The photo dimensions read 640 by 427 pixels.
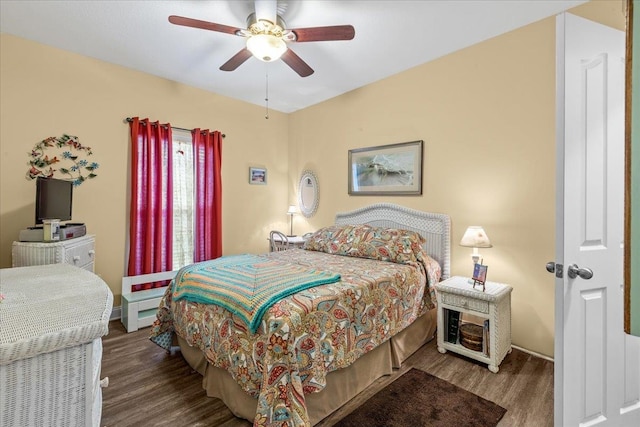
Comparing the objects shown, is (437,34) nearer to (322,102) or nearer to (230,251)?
(322,102)

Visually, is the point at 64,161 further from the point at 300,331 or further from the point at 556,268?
the point at 556,268

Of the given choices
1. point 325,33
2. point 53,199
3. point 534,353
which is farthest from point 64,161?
point 534,353

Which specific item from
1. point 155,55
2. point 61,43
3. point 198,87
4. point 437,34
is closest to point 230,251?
point 198,87

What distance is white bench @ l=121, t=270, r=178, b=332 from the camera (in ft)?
9.86

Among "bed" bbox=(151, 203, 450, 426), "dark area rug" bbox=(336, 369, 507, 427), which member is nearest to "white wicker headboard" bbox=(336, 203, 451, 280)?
"bed" bbox=(151, 203, 450, 426)

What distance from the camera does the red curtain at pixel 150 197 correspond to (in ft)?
11.2

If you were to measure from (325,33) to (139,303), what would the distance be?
121 inches

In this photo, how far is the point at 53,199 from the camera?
261 cm

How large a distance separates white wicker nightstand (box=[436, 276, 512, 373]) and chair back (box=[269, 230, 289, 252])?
2201 millimetres

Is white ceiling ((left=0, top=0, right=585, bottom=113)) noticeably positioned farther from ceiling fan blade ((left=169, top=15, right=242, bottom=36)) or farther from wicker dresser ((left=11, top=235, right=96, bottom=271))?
wicker dresser ((left=11, top=235, right=96, bottom=271))

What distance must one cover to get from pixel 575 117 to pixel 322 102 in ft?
11.3

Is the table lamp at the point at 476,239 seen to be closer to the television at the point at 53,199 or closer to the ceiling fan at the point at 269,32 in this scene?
the ceiling fan at the point at 269,32

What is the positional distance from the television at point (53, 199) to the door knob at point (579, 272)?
12.1 ft

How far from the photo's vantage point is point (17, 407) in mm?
685
